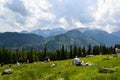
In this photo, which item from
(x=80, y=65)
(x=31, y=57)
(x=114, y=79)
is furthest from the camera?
(x=31, y=57)

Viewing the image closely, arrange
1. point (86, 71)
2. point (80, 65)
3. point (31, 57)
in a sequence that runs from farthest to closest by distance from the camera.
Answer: point (31, 57) → point (80, 65) → point (86, 71)

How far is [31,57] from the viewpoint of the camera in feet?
617

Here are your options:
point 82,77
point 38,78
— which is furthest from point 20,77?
point 82,77

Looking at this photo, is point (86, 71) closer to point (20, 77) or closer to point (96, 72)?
point (96, 72)

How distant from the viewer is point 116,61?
53.3 meters

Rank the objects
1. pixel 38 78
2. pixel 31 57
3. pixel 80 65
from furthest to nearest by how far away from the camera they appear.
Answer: pixel 31 57, pixel 80 65, pixel 38 78

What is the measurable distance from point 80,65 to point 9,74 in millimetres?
17226

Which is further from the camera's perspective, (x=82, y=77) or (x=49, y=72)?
(x=49, y=72)

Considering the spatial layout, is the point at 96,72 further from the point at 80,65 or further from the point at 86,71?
the point at 80,65

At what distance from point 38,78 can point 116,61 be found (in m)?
17.9

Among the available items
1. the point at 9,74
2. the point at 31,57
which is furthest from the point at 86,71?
the point at 31,57

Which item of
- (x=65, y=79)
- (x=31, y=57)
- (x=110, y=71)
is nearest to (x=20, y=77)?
(x=65, y=79)

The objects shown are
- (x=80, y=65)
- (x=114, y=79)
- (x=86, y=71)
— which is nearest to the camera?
(x=114, y=79)

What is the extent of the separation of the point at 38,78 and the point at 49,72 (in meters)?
3.78
